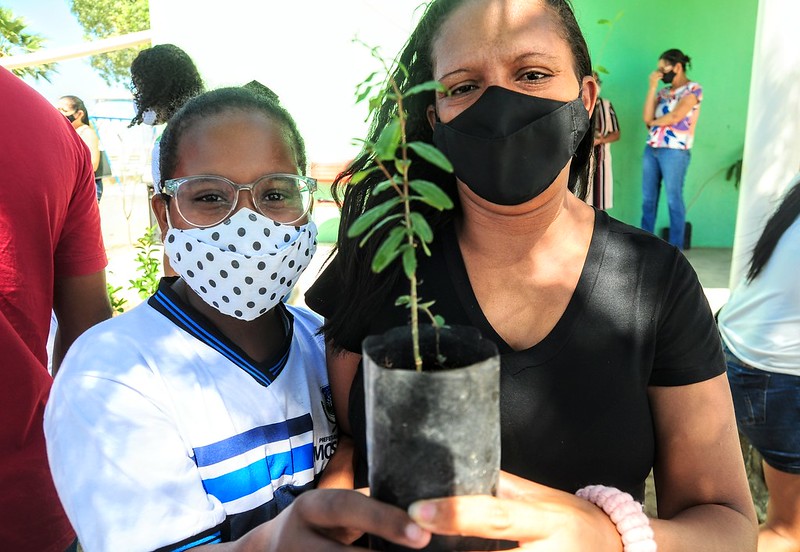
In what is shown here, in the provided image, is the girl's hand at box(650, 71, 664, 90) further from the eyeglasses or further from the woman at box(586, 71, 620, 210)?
the eyeglasses

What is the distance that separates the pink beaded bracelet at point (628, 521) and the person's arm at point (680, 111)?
6.69 m

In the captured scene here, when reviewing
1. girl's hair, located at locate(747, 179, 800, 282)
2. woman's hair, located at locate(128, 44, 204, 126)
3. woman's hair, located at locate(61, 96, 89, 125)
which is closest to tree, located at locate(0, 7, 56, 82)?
woman's hair, located at locate(61, 96, 89, 125)

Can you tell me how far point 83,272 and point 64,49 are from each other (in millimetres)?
8066

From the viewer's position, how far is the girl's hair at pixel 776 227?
2.32 meters

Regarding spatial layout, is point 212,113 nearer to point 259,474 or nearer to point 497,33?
point 497,33

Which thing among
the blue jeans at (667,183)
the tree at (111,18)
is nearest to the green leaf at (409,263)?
the blue jeans at (667,183)

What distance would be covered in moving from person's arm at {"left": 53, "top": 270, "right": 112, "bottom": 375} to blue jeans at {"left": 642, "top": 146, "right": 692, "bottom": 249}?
6571 millimetres

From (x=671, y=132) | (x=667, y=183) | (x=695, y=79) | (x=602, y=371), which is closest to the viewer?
(x=602, y=371)

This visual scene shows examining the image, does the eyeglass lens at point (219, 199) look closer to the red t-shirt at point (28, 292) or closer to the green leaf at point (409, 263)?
the red t-shirt at point (28, 292)

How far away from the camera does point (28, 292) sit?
1584mm

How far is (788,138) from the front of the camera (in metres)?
4.12

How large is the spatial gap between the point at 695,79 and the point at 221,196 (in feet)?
25.3

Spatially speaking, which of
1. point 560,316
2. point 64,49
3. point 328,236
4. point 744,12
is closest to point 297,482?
point 560,316

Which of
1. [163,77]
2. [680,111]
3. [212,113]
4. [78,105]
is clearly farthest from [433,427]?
[78,105]
